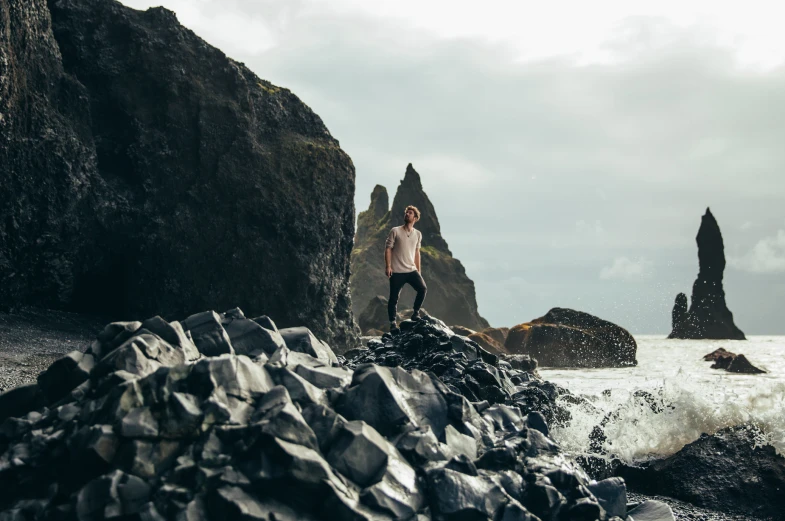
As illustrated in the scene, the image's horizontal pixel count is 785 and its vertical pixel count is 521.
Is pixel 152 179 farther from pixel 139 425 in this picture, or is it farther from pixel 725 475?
pixel 725 475

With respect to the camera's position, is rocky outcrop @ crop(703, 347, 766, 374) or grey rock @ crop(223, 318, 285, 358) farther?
rocky outcrop @ crop(703, 347, 766, 374)

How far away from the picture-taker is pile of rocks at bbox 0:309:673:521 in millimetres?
4590

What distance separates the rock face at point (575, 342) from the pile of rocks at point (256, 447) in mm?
28262

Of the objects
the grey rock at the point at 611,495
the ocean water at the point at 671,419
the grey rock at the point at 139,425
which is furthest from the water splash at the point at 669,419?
the grey rock at the point at 139,425

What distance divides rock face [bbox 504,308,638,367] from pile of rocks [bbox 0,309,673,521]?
28.3m

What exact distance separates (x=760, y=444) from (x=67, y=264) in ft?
69.3

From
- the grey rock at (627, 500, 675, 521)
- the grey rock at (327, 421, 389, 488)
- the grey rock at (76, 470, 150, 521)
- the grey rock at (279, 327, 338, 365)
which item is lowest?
the grey rock at (627, 500, 675, 521)

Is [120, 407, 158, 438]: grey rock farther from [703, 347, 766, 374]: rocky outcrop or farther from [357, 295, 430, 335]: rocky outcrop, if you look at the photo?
[357, 295, 430, 335]: rocky outcrop

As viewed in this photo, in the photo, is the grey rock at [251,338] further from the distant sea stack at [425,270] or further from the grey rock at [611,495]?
the distant sea stack at [425,270]

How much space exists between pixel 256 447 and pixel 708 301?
5658 inches

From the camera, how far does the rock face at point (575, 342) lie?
3341cm

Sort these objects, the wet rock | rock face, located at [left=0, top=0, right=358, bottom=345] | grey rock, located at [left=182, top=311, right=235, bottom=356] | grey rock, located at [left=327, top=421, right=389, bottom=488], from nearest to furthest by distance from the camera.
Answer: grey rock, located at [left=327, top=421, right=389, bottom=488] < grey rock, located at [left=182, top=311, right=235, bottom=356] < rock face, located at [left=0, top=0, right=358, bottom=345] < the wet rock

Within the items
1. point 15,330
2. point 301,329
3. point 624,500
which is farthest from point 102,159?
point 624,500

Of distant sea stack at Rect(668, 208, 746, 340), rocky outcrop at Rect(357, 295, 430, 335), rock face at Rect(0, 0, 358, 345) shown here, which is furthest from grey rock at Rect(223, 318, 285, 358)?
distant sea stack at Rect(668, 208, 746, 340)
